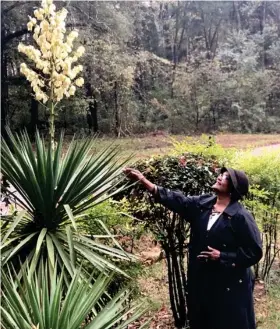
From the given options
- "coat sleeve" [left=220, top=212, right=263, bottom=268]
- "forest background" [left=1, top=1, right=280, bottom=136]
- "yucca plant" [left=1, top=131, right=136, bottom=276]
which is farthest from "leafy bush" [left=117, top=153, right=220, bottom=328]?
"forest background" [left=1, top=1, right=280, bottom=136]

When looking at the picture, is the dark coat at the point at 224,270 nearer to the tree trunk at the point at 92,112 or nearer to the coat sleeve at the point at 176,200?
the coat sleeve at the point at 176,200

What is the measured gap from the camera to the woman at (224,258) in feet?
8.77

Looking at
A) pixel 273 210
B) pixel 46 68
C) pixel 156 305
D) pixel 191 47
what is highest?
pixel 191 47

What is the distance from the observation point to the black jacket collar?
2.70 m

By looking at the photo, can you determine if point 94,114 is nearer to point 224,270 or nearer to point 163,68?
point 163,68

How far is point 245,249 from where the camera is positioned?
8.82 feet

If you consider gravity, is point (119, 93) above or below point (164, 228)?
above

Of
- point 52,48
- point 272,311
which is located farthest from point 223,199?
point 272,311

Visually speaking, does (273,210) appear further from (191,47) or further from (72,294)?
(191,47)

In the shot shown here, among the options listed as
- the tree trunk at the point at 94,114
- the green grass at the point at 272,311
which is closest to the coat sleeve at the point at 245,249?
the green grass at the point at 272,311

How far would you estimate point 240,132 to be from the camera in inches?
917

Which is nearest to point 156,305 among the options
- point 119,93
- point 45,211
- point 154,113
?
point 45,211

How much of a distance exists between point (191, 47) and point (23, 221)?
26802mm

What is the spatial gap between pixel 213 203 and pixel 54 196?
0.92m
